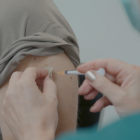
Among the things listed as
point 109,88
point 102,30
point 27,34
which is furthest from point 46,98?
point 102,30

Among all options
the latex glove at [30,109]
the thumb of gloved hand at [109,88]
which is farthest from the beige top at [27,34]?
the thumb of gloved hand at [109,88]

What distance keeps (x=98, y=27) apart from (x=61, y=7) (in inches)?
16.5

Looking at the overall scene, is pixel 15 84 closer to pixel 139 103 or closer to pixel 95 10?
pixel 139 103

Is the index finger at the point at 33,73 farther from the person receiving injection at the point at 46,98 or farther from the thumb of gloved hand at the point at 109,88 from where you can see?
the thumb of gloved hand at the point at 109,88

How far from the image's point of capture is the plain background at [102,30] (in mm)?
1660

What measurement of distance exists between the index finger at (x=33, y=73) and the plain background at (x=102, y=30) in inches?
42.7

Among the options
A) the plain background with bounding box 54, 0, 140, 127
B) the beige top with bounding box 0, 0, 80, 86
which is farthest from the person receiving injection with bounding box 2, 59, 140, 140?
the plain background with bounding box 54, 0, 140, 127

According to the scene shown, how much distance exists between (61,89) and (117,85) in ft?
0.86

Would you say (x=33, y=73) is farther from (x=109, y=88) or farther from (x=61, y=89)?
(x=109, y=88)

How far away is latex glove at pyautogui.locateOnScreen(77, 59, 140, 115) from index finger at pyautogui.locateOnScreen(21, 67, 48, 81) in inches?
6.0

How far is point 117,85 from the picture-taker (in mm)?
604

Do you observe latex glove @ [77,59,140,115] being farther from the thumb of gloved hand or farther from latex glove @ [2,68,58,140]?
latex glove @ [2,68,58,140]

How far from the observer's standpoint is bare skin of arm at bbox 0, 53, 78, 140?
0.78 meters

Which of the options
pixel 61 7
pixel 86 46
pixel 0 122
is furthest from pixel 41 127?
pixel 61 7
